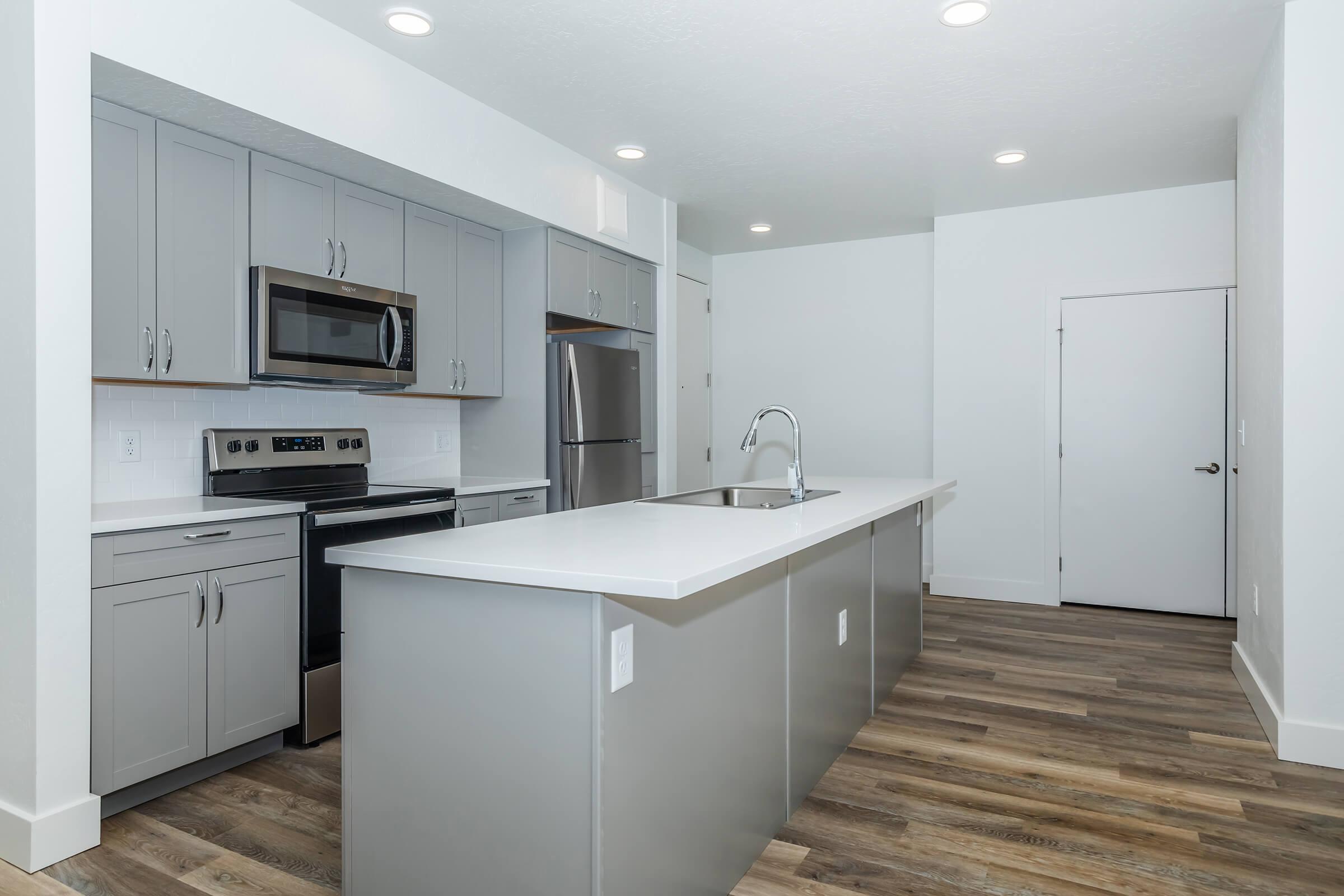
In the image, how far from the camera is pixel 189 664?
2.47 meters

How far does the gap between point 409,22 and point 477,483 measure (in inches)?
76.9

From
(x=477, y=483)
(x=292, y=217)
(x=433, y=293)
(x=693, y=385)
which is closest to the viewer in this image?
(x=292, y=217)

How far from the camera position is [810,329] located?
6.06 metres

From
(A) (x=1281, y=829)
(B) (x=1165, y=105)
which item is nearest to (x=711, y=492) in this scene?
(A) (x=1281, y=829)

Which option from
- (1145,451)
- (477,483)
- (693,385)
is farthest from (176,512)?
(1145,451)

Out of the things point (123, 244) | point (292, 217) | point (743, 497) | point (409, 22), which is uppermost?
point (409, 22)

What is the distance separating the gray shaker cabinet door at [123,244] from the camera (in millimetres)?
2383

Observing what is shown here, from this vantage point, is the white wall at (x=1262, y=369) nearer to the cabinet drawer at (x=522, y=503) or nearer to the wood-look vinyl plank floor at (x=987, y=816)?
the wood-look vinyl plank floor at (x=987, y=816)

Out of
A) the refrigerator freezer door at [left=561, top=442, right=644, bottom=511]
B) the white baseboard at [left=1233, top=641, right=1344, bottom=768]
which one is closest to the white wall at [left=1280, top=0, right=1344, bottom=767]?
the white baseboard at [left=1233, top=641, right=1344, bottom=768]

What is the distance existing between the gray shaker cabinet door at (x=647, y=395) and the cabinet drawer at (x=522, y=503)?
84 cm

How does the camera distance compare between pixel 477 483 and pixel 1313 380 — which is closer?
pixel 1313 380

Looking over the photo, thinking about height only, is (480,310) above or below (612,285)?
below

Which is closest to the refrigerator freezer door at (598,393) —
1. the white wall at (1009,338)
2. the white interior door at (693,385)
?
the white interior door at (693,385)

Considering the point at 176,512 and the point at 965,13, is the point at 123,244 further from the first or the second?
the point at 965,13
